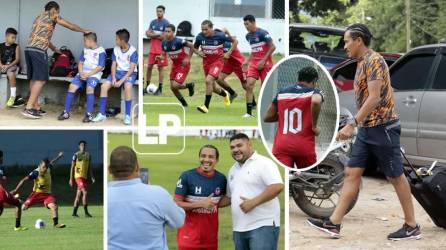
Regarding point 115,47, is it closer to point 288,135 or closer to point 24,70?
point 24,70

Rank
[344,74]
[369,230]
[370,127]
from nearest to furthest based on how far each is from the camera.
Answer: [370,127] < [369,230] < [344,74]

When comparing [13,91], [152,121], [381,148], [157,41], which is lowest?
[381,148]

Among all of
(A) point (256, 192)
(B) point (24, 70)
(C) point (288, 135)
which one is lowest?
(A) point (256, 192)

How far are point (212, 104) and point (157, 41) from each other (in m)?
0.36

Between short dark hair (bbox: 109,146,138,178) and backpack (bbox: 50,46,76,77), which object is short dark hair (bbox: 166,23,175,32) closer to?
backpack (bbox: 50,46,76,77)

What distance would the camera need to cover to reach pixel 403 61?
8359mm

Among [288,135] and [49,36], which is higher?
[49,36]

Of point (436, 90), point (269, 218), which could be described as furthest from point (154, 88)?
point (436, 90)

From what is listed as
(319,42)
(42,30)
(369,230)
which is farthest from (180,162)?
(319,42)

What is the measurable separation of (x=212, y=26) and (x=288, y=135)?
1.95 feet

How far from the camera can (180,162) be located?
168 inches

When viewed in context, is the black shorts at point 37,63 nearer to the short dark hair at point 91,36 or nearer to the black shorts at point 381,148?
the short dark hair at point 91,36

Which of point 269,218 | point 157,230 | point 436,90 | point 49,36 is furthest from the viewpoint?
point 436,90

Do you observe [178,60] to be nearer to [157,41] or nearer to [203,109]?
[157,41]
